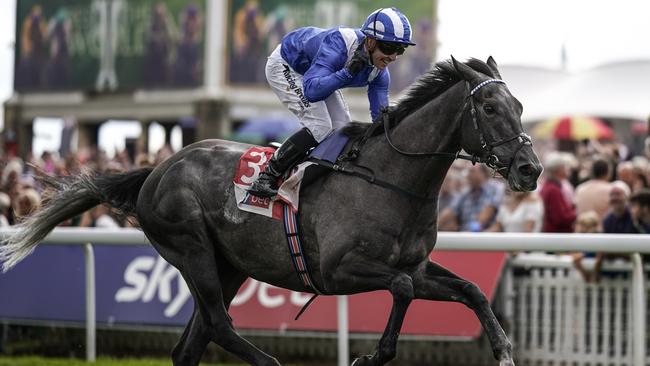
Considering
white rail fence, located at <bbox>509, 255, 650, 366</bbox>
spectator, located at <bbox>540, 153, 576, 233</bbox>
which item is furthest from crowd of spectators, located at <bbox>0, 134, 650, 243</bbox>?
white rail fence, located at <bbox>509, 255, 650, 366</bbox>

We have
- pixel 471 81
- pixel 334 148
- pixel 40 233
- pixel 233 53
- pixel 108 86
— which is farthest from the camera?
pixel 108 86

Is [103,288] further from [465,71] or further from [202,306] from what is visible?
[465,71]

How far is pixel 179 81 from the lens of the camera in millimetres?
35000

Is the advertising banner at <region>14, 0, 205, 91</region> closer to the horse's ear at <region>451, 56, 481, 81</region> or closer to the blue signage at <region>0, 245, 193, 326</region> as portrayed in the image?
the blue signage at <region>0, 245, 193, 326</region>

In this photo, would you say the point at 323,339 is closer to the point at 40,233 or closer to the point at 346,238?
the point at 40,233

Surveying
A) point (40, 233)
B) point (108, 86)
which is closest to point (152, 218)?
point (40, 233)

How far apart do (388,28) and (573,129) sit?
10.8m

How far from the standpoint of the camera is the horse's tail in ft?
21.1

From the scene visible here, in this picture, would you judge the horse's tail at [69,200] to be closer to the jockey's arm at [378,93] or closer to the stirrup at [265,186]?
the stirrup at [265,186]

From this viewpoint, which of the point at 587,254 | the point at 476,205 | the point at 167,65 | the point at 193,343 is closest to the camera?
the point at 193,343

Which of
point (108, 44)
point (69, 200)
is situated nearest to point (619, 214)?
point (69, 200)

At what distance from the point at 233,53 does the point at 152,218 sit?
1144 inches

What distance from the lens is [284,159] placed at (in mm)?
5559

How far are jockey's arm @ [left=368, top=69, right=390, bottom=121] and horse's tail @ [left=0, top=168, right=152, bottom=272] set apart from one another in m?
1.53
